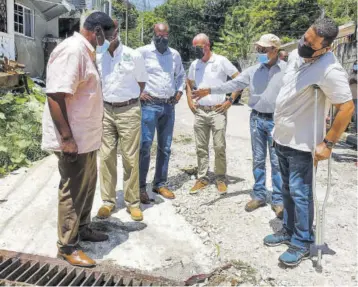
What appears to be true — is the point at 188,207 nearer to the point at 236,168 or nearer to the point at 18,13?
the point at 236,168

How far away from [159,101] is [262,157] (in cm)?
138

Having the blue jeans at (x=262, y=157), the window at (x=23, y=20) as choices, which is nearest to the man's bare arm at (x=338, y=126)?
the blue jeans at (x=262, y=157)

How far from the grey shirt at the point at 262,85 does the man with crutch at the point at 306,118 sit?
86 centimetres

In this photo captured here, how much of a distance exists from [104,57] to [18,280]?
2273 mm

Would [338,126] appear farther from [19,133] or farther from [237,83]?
[19,133]

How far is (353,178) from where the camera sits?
5945 millimetres

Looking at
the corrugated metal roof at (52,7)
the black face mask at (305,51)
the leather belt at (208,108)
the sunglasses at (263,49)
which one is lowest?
the leather belt at (208,108)

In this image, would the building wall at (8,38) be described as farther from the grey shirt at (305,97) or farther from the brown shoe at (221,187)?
the grey shirt at (305,97)

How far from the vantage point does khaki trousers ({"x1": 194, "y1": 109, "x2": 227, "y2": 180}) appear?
4.95 meters

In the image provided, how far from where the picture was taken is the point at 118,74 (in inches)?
155

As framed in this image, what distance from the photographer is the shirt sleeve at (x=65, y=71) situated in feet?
8.92

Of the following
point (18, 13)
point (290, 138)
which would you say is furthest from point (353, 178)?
point (18, 13)

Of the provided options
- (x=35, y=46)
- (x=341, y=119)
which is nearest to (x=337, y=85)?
(x=341, y=119)

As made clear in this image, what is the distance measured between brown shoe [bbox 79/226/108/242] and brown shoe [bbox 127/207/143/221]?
50cm
